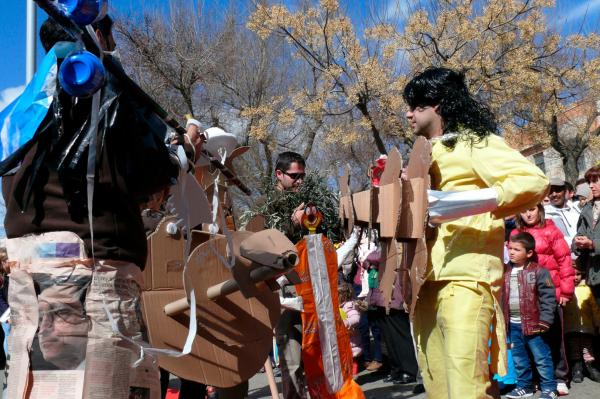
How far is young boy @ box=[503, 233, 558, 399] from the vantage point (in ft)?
20.3

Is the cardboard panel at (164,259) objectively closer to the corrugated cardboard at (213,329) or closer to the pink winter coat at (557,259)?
the corrugated cardboard at (213,329)

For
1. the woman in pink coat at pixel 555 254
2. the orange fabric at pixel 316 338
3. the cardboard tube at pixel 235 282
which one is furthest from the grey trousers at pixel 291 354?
Result: the woman in pink coat at pixel 555 254

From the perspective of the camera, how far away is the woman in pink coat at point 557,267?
6473 mm

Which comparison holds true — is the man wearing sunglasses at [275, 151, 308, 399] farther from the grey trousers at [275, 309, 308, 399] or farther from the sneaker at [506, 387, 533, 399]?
the sneaker at [506, 387, 533, 399]

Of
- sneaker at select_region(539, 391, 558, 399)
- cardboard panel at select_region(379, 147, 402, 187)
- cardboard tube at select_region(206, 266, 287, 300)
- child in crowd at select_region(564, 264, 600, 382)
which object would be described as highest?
cardboard panel at select_region(379, 147, 402, 187)

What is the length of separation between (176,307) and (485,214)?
61.7 inches

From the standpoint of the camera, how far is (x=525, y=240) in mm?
6371

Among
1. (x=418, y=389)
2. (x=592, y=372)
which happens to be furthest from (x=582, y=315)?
(x=418, y=389)

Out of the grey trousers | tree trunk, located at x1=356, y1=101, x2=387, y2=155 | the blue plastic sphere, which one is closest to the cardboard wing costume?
the blue plastic sphere

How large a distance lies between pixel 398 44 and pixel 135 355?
1793 centimetres

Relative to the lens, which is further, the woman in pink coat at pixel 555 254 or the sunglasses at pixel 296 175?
the woman in pink coat at pixel 555 254

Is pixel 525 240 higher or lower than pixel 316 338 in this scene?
higher

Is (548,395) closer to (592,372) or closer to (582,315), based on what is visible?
(592,372)

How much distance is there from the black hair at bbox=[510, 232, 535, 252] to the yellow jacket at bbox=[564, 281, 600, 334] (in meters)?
0.85
